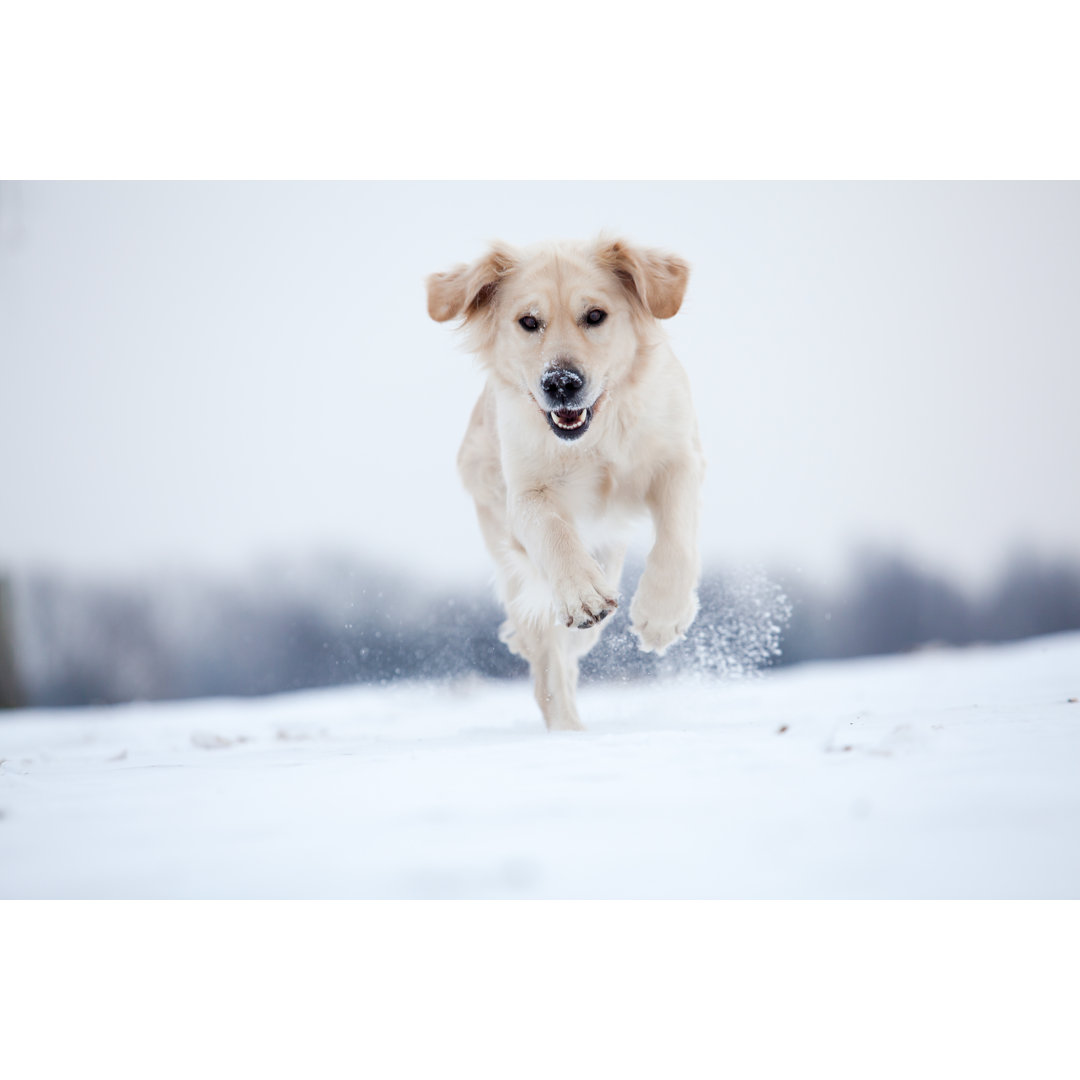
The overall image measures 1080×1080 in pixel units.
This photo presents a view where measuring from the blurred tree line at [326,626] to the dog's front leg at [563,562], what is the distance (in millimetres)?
2418

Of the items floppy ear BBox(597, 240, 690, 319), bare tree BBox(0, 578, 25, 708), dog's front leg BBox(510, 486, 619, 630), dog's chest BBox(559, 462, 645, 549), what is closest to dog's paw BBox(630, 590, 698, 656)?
dog's front leg BBox(510, 486, 619, 630)

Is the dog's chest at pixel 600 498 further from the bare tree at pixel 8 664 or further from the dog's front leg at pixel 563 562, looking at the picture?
the bare tree at pixel 8 664

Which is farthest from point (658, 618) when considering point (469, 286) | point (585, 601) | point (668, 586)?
point (469, 286)

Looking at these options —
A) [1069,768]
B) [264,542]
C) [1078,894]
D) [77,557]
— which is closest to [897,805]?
[1078,894]

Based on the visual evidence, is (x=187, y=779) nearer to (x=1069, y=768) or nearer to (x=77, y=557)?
(x=1069, y=768)

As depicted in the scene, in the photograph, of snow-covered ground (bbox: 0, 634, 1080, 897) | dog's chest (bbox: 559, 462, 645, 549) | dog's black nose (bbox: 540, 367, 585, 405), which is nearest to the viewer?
snow-covered ground (bbox: 0, 634, 1080, 897)

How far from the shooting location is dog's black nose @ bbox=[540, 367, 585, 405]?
2.53 m

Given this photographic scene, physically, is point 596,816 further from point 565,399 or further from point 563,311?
point 563,311

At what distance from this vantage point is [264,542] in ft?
20.1

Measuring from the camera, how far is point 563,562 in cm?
251

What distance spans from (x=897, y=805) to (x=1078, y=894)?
30 cm

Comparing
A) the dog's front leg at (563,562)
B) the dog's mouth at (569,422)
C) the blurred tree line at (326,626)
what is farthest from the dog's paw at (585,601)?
the blurred tree line at (326,626)

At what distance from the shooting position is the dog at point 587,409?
102 inches

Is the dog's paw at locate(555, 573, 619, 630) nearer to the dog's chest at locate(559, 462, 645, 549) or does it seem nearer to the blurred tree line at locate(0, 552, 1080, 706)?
the dog's chest at locate(559, 462, 645, 549)
